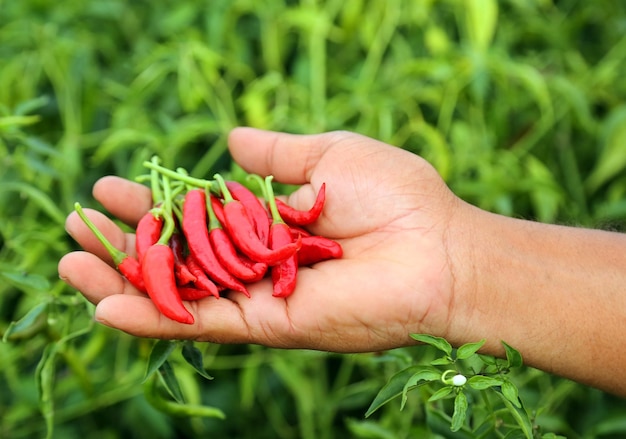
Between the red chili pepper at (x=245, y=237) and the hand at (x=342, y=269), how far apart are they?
0.25 ft

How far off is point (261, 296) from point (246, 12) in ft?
6.16

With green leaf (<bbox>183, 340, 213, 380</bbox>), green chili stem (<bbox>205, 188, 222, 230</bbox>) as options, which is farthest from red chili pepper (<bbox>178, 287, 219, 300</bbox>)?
green chili stem (<bbox>205, 188, 222, 230</bbox>)

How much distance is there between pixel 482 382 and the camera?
160cm

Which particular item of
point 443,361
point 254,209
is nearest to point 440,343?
point 443,361

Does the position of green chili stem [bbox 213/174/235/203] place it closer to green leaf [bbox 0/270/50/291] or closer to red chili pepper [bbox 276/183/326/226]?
red chili pepper [bbox 276/183/326/226]

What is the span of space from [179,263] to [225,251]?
0.12 metres

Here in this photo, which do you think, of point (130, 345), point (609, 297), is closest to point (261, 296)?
point (609, 297)

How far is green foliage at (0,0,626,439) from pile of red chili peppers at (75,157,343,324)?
29 cm

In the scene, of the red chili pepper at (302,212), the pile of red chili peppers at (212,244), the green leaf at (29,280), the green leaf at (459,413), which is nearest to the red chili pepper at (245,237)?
the pile of red chili peppers at (212,244)

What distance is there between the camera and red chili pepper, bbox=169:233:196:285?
199 centimetres

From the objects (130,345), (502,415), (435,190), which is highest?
(435,190)

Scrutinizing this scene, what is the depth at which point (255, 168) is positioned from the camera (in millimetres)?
2402

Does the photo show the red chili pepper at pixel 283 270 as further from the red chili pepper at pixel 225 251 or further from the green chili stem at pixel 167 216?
the green chili stem at pixel 167 216

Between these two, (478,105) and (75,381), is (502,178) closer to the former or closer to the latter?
(478,105)
